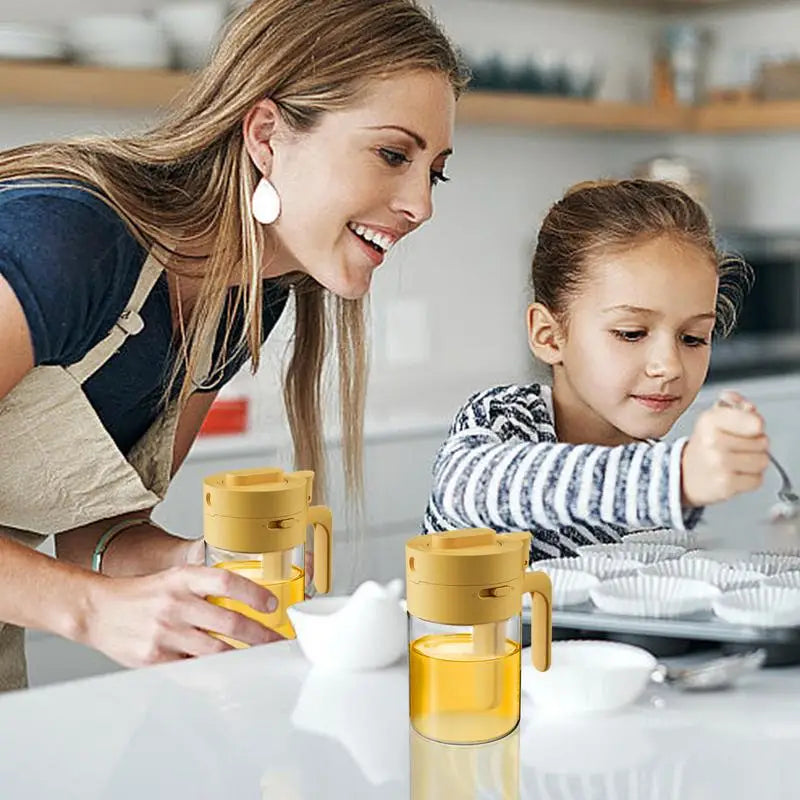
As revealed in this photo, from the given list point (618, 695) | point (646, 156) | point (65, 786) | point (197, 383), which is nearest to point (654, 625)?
point (618, 695)

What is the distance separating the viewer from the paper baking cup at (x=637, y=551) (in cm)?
84

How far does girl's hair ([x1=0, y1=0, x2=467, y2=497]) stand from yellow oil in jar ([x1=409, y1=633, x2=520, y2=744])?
0.32 metres

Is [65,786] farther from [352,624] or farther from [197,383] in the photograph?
[197,383]

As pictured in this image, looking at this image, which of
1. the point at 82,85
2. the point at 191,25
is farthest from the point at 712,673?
the point at 191,25

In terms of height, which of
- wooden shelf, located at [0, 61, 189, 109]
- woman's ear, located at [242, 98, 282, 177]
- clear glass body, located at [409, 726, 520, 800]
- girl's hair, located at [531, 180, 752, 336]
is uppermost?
wooden shelf, located at [0, 61, 189, 109]

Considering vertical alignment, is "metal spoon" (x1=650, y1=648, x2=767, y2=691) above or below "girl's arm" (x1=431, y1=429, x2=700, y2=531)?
below

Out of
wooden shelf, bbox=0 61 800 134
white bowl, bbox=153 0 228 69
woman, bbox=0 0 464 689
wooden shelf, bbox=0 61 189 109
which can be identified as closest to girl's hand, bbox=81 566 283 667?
woman, bbox=0 0 464 689

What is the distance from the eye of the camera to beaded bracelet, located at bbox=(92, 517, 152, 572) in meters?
1.12

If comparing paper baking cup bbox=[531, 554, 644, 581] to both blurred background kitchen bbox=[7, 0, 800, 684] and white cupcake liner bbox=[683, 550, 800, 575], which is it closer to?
white cupcake liner bbox=[683, 550, 800, 575]

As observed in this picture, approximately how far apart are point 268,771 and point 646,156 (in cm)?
234

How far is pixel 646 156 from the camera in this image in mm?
2871

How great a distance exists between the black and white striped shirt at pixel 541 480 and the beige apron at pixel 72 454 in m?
0.25

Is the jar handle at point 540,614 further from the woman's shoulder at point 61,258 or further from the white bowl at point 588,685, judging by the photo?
the woman's shoulder at point 61,258

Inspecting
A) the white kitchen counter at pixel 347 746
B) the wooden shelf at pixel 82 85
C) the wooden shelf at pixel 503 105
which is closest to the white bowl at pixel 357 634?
the white kitchen counter at pixel 347 746
